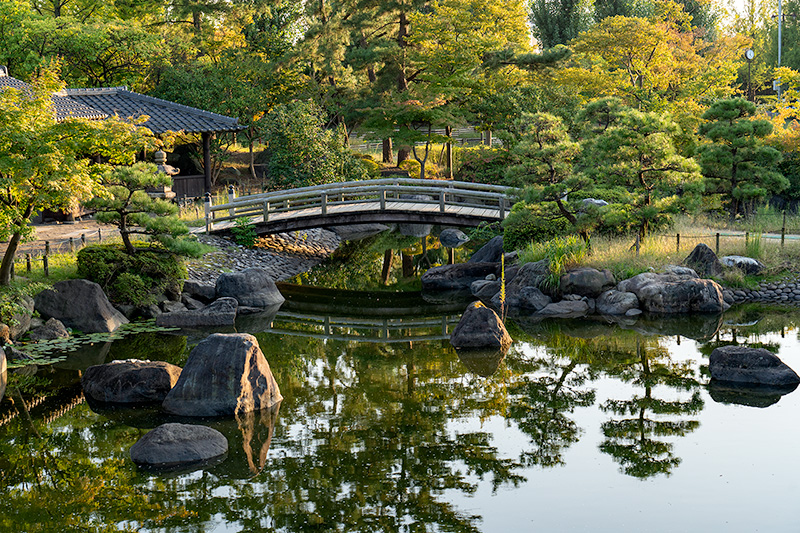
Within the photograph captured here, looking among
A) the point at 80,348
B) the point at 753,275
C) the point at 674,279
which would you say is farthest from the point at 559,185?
the point at 80,348

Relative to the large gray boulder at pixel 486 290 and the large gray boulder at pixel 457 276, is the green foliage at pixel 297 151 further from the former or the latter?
the large gray boulder at pixel 486 290

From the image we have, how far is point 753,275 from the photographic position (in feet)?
62.8

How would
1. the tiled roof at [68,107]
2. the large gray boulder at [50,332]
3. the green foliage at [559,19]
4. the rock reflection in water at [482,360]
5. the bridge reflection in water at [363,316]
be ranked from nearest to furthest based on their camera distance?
the rock reflection in water at [482,360]
the large gray boulder at [50,332]
the bridge reflection in water at [363,316]
the tiled roof at [68,107]
the green foliage at [559,19]

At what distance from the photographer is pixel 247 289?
19359 millimetres

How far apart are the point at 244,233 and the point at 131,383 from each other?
11.5 meters

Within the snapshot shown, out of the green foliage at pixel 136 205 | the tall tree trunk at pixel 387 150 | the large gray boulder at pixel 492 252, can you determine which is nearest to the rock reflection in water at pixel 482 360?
the large gray boulder at pixel 492 252

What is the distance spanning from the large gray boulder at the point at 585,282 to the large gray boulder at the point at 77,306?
9672mm

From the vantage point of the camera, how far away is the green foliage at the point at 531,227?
1978 cm

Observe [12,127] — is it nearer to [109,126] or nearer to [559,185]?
[109,126]

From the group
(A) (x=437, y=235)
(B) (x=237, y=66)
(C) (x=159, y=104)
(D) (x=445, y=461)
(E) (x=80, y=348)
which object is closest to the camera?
(D) (x=445, y=461)

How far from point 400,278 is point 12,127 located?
1193 centimetres

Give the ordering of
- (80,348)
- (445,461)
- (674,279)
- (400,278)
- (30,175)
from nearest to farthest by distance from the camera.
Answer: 1. (445,461)
2. (30,175)
3. (80,348)
4. (674,279)
5. (400,278)

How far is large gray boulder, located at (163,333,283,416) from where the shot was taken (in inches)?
466

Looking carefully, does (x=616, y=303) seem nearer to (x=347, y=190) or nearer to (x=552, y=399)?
(x=552, y=399)
